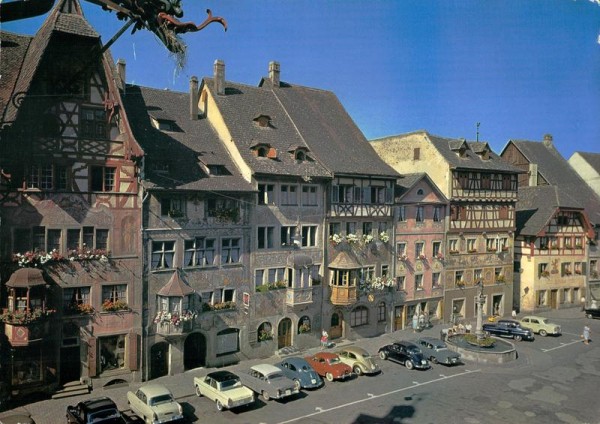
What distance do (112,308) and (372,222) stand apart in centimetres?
2120

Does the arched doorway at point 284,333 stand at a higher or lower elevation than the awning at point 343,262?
lower

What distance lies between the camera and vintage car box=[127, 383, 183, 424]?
22.8 m

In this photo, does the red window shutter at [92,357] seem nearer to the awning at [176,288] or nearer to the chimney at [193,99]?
the awning at [176,288]

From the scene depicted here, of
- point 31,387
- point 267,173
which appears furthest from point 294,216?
point 31,387

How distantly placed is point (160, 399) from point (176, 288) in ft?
24.8

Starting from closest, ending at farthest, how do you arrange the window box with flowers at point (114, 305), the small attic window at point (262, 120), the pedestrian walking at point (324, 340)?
the window box with flowers at point (114, 305)
the pedestrian walking at point (324, 340)
the small attic window at point (262, 120)

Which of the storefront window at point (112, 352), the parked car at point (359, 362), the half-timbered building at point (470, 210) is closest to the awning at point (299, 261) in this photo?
the parked car at point (359, 362)

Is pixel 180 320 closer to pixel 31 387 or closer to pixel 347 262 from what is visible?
pixel 31 387

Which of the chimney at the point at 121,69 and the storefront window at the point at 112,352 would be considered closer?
the storefront window at the point at 112,352

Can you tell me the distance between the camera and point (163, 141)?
32469 mm

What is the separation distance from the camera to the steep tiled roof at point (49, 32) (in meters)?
24.2

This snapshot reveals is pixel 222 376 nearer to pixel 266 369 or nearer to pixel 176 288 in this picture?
pixel 266 369

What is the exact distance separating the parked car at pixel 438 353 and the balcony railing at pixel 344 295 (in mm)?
5659

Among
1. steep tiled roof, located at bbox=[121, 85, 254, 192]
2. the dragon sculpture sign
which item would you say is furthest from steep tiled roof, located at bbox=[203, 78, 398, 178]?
the dragon sculpture sign
